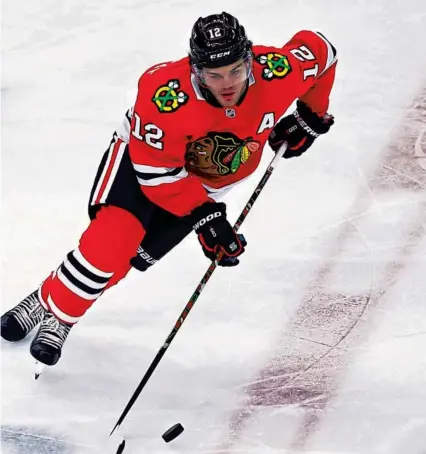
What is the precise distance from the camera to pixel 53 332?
119 inches

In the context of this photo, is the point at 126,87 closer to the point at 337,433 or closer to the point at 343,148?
the point at 343,148

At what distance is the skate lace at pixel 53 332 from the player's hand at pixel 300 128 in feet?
3.35

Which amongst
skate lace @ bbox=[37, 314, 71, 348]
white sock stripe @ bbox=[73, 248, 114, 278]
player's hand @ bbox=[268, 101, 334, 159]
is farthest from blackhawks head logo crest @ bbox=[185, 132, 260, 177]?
skate lace @ bbox=[37, 314, 71, 348]

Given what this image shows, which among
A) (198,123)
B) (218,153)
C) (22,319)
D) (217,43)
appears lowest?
(22,319)

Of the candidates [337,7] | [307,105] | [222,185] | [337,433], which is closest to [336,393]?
[337,433]

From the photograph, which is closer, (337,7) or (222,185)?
(222,185)

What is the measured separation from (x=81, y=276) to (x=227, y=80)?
77 centimetres

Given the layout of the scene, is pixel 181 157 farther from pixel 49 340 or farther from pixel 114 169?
pixel 49 340

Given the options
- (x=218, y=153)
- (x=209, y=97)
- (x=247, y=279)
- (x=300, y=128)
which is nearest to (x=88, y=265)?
(x=218, y=153)

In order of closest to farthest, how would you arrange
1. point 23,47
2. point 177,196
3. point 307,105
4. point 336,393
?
point 177,196 → point 336,393 → point 307,105 → point 23,47

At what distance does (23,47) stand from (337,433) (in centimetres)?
275

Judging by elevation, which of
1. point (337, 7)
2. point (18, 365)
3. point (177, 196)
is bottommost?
point (18, 365)

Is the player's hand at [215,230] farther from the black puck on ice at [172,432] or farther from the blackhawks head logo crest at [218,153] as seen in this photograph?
the black puck on ice at [172,432]

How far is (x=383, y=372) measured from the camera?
3061mm
